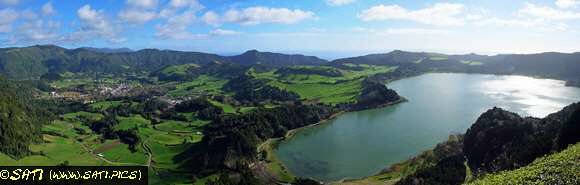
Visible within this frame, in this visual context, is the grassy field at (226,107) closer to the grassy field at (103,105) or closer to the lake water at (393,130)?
the lake water at (393,130)

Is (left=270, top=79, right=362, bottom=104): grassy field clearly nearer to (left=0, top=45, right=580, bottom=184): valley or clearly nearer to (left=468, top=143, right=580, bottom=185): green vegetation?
(left=0, top=45, right=580, bottom=184): valley

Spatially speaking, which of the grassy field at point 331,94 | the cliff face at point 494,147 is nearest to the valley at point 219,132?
the grassy field at point 331,94

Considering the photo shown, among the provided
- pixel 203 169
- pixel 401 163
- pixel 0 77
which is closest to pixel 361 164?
pixel 401 163

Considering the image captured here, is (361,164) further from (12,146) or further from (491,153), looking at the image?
(12,146)

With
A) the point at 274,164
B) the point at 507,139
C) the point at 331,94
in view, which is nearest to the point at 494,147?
the point at 507,139

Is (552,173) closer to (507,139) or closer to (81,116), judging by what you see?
(507,139)

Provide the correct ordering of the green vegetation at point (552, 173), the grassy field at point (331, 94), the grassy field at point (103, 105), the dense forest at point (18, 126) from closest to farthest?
1. the green vegetation at point (552, 173)
2. the dense forest at point (18, 126)
3. the grassy field at point (103, 105)
4. the grassy field at point (331, 94)

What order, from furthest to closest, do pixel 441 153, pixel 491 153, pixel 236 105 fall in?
1. pixel 236 105
2. pixel 441 153
3. pixel 491 153
